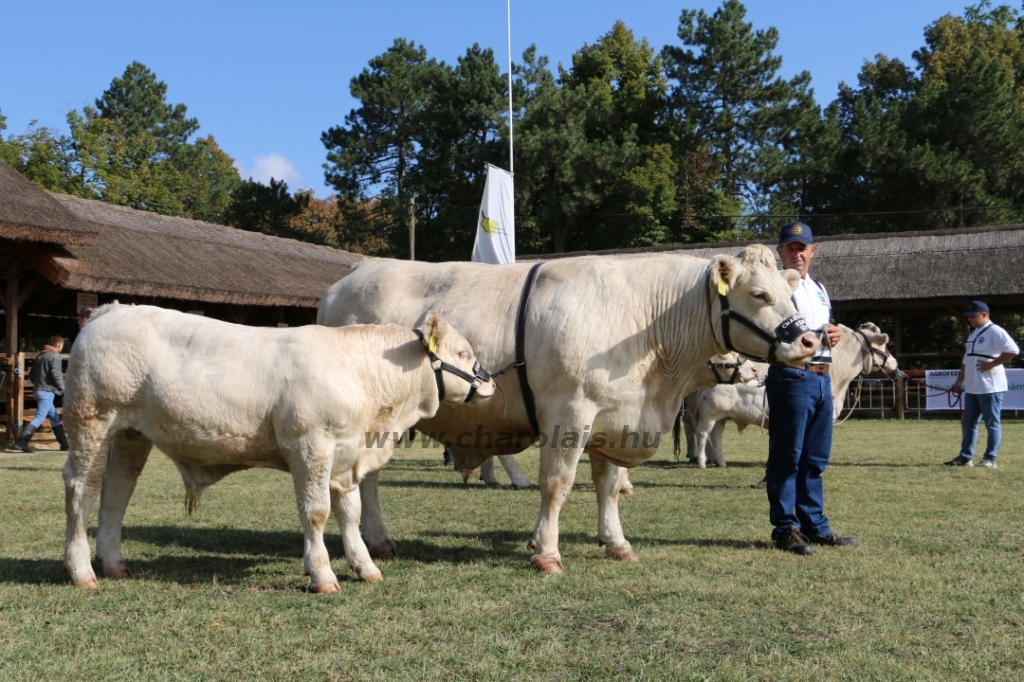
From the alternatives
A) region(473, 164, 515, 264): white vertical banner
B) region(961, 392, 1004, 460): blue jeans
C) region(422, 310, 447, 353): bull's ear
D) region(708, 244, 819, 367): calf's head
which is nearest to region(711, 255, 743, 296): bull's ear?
region(708, 244, 819, 367): calf's head

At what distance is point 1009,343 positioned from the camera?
13.0 metres

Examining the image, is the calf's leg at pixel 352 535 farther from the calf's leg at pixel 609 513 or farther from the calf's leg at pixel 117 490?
the calf's leg at pixel 609 513

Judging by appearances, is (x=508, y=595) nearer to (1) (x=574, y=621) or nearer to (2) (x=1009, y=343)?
(1) (x=574, y=621)

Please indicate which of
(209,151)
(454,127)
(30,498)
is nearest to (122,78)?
(209,151)

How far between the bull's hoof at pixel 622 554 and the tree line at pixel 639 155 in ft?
120

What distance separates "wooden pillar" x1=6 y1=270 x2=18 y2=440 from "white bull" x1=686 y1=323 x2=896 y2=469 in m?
12.0

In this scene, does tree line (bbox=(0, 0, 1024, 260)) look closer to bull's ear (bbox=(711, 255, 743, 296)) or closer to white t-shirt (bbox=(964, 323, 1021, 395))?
white t-shirt (bbox=(964, 323, 1021, 395))

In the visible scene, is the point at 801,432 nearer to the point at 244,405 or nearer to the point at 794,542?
the point at 794,542

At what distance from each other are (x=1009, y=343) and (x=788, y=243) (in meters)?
7.44

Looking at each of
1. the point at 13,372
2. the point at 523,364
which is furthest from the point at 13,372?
the point at 523,364

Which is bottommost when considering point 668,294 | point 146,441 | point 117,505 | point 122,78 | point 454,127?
point 117,505

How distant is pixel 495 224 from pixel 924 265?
16674 mm

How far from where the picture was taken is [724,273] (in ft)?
20.4

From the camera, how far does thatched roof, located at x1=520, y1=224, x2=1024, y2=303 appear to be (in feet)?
88.4
